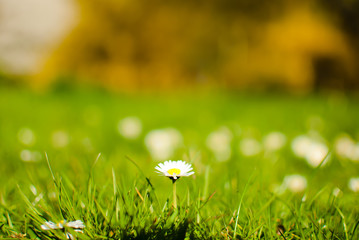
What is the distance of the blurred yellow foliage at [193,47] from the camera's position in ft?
28.7

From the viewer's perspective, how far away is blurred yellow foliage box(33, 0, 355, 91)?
8758mm

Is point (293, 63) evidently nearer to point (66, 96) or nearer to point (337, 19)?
point (337, 19)

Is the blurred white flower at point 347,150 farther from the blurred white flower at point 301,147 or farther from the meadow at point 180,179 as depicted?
the blurred white flower at point 301,147

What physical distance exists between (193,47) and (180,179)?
8.36 m

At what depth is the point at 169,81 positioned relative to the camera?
9.86m

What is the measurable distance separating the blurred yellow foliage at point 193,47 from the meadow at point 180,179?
4247mm

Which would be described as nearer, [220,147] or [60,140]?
[220,147]

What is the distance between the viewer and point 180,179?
4.75ft

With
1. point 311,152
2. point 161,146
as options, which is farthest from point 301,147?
point 161,146

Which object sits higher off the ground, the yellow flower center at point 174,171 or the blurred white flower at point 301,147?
the yellow flower center at point 174,171

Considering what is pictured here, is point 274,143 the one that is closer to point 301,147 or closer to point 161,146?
point 301,147

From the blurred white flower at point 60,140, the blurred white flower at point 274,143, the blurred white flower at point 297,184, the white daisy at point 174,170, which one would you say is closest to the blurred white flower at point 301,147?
the blurred white flower at point 274,143

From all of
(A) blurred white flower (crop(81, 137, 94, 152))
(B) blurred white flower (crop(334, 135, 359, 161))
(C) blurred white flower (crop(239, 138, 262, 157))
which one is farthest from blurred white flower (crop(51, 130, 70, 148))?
(B) blurred white flower (crop(334, 135, 359, 161))

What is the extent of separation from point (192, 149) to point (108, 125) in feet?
3.81
